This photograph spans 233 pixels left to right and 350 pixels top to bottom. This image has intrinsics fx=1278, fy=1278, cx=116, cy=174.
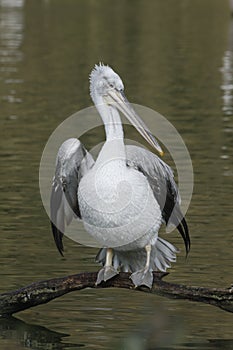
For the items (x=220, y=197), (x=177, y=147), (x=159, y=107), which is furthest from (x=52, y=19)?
(x=220, y=197)

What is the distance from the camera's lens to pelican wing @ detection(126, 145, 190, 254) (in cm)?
783

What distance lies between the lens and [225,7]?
4597cm

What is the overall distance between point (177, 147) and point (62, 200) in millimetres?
7554

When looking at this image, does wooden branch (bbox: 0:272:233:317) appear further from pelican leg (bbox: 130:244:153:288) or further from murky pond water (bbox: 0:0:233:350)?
murky pond water (bbox: 0:0:233:350)

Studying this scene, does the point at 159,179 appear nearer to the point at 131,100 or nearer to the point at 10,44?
the point at 131,100

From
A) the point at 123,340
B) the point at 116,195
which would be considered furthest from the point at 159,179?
the point at 123,340

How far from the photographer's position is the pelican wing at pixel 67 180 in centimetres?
770

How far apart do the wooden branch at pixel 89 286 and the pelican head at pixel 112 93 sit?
91 cm

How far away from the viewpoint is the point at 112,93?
808 centimetres

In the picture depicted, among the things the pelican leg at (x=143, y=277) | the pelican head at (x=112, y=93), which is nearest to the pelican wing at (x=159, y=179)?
the pelican head at (x=112, y=93)

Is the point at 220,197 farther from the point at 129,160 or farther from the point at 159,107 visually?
the point at 159,107

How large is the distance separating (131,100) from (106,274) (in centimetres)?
1222

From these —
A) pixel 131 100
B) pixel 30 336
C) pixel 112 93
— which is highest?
pixel 112 93

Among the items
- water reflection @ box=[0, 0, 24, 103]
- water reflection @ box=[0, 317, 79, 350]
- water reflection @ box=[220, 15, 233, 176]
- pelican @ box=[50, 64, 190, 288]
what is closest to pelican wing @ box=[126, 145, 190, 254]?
pelican @ box=[50, 64, 190, 288]
